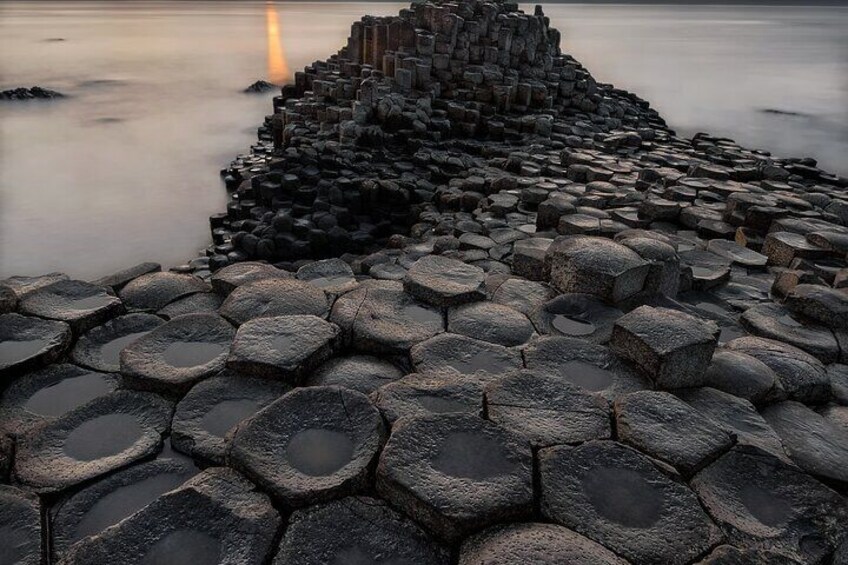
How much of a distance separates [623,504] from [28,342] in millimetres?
3219

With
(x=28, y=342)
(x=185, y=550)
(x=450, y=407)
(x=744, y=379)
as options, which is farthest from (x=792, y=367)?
(x=28, y=342)

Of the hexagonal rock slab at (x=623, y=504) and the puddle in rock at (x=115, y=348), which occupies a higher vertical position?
the hexagonal rock slab at (x=623, y=504)

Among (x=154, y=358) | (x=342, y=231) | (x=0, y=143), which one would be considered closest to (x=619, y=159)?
(x=342, y=231)

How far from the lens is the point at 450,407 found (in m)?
2.55

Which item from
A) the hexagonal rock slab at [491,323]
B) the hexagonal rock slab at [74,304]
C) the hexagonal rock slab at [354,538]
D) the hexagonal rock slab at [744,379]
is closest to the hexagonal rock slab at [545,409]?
the hexagonal rock slab at [491,323]

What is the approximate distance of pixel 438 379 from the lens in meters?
2.74

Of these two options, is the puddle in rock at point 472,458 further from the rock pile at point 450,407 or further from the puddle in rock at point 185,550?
the puddle in rock at point 185,550

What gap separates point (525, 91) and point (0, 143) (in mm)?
13553

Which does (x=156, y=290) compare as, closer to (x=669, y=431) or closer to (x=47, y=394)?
(x=47, y=394)

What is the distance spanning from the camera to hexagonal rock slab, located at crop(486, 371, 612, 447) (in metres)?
2.38

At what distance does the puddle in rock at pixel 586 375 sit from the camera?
2795 millimetres

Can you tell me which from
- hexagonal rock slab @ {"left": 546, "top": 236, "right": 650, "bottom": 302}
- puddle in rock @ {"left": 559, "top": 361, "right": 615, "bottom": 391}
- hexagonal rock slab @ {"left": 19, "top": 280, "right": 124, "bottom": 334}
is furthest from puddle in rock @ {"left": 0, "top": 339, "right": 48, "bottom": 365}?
hexagonal rock slab @ {"left": 546, "top": 236, "right": 650, "bottom": 302}

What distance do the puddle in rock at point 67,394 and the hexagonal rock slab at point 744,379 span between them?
325 centimetres

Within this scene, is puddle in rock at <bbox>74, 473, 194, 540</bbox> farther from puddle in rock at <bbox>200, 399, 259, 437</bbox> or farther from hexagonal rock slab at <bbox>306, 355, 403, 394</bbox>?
hexagonal rock slab at <bbox>306, 355, 403, 394</bbox>
